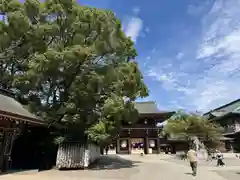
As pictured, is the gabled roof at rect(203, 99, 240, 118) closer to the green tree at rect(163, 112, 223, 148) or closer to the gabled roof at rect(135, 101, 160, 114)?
the gabled roof at rect(135, 101, 160, 114)

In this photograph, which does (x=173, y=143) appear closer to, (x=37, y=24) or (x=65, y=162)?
(x=65, y=162)

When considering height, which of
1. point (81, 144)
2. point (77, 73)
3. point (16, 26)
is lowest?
point (81, 144)

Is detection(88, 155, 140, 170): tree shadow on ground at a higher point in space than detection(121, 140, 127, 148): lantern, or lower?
lower

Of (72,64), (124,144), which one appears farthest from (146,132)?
(72,64)

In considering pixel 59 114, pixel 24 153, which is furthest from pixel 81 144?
pixel 24 153

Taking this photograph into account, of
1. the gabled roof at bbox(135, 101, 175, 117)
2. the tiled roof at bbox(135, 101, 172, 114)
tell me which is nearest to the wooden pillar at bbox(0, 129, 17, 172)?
the gabled roof at bbox(135, 101, 175, 117)

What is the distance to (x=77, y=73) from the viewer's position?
747 inches

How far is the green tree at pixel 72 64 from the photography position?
17703 millimetres

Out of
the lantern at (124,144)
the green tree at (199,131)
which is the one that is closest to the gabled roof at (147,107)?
the lantern at (124,144)

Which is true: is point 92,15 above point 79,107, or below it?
above

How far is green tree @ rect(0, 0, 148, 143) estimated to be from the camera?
697 inches

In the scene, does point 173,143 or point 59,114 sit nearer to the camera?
point 59,114

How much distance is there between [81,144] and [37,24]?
1005 centimetres

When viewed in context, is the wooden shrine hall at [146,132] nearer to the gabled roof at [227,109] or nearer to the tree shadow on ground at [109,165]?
the tree shadow on ground at [109,165]
